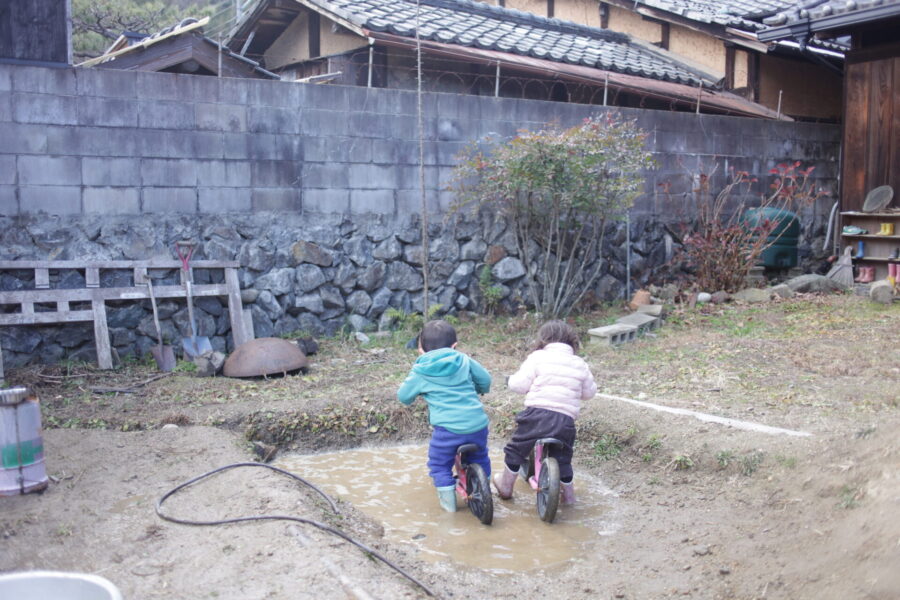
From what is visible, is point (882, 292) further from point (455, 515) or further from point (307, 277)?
point (455, 515)

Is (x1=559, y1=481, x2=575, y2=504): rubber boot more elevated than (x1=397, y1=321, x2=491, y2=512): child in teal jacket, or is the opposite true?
(x1=397, y1=321, x2=491, y2=512): child in teal jacket

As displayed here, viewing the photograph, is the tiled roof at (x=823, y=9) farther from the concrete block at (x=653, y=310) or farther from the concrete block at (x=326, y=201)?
the concrete block at (x=326, y=201)

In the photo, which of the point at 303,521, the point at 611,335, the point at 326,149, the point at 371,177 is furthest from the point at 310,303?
the point at 303,521

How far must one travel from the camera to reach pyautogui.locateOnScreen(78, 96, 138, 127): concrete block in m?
7.56

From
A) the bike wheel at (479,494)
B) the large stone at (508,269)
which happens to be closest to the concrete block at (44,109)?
the large stone at (508,269)

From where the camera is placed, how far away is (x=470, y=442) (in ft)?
15.4

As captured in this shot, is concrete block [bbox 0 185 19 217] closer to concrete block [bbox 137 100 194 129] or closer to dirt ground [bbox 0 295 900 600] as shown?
concrete block [bbox 137 100 194 129]

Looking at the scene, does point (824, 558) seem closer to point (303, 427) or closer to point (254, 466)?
point (254, 466)

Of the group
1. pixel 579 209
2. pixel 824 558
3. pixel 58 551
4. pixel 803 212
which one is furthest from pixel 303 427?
pixel 803 212

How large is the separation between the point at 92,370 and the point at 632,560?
5.49 metres

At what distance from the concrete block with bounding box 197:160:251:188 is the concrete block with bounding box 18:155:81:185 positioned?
1.16 metres

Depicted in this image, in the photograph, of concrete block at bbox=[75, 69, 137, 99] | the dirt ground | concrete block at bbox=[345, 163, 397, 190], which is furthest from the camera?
concrete block at bbox=[345, 163, 397, 190]

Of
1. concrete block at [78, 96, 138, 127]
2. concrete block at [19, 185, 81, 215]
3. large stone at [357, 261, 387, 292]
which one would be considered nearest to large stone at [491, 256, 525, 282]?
large stone at [357, 261, 387, 292]

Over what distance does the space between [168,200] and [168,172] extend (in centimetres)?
28
